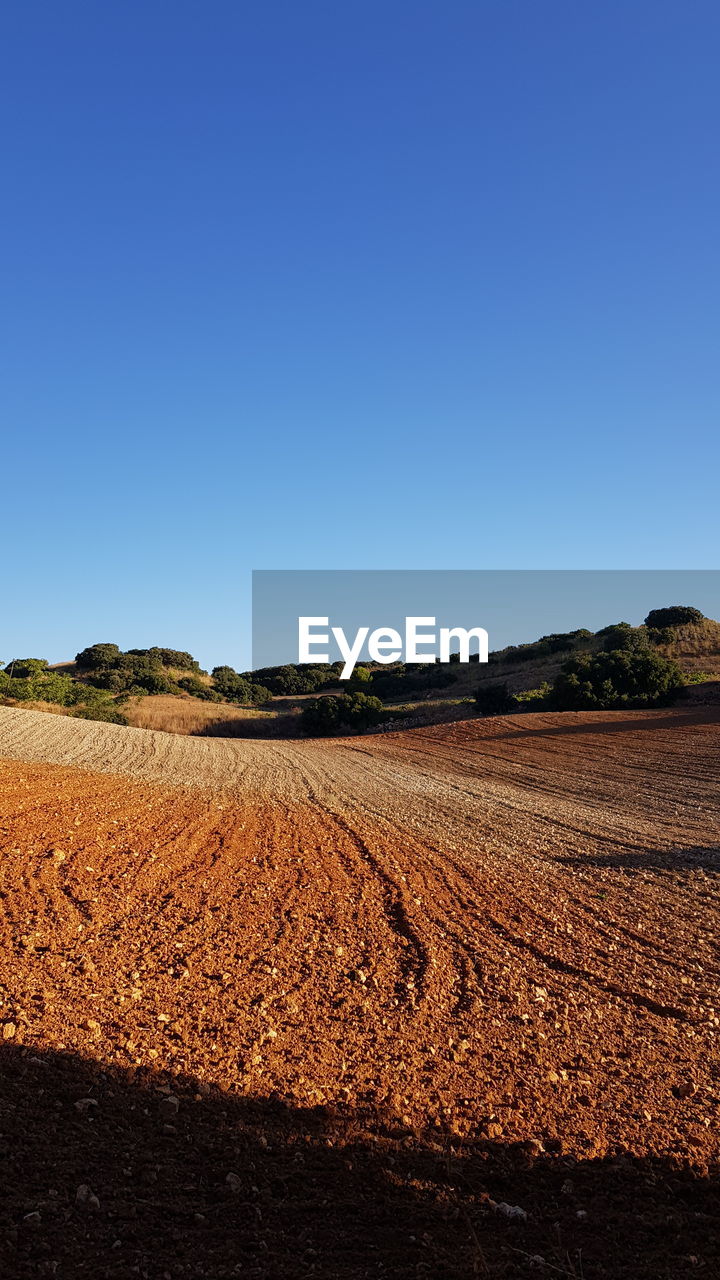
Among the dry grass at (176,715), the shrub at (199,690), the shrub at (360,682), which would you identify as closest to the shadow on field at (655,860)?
the dry grass at (176,715)

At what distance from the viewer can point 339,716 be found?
4806cm

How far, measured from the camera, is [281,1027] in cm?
561

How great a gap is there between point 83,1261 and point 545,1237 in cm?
208

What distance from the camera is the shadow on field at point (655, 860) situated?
1115cm

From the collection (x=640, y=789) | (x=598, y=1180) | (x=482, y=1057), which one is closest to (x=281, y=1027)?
(x=482, y=1057)

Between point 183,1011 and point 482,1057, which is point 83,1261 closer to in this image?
point 183,1011

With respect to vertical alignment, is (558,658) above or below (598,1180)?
above

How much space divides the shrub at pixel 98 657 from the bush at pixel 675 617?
48.6 m

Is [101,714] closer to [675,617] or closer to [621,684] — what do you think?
[621,684]

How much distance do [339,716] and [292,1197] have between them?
4421 cm

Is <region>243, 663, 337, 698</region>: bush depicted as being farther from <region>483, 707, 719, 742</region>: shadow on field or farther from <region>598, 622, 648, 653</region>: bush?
<region>483, 707, 719, 742</region>: shadow on field

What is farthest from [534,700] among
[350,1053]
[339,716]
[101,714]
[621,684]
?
[350,1053]

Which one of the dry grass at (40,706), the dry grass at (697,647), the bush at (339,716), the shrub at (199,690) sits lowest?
the bush at (339,716)

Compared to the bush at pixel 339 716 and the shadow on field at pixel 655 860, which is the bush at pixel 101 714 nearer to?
the bush at pixel 339 716
